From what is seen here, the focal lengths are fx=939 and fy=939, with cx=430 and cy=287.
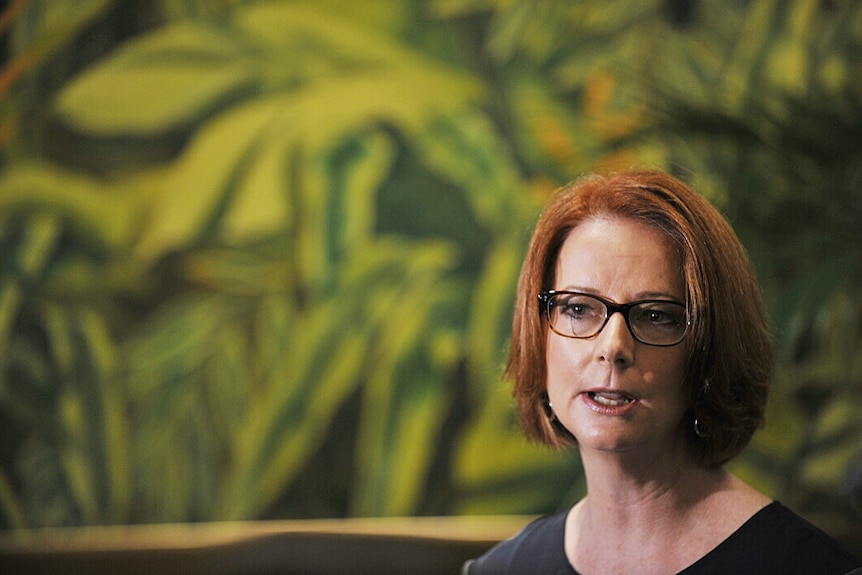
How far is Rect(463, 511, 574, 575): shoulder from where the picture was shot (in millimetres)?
1433

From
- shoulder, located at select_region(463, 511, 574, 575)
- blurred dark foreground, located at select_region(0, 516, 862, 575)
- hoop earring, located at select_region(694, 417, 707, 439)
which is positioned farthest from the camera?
blurred dark foreground, located at select_region(0, 516, 862, 575)

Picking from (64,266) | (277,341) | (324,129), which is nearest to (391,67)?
(324,129)

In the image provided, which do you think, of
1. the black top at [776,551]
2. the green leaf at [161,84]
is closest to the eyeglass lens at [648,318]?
the black top at [776,551]

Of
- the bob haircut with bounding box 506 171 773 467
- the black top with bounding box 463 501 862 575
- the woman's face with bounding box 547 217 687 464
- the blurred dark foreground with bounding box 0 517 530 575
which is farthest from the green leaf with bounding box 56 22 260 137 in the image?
the black top with bounding box 463 501 862 575

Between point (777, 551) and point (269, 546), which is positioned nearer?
point (777, 551)

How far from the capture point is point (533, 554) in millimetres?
1479

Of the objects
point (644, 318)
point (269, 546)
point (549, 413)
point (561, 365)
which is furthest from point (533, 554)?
point (269, 546)

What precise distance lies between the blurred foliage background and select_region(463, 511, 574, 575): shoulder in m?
1.31

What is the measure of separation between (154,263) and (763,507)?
208cm

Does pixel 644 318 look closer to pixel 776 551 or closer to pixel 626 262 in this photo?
pixel 626 262

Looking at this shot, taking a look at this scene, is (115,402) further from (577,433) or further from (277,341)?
(577,433)

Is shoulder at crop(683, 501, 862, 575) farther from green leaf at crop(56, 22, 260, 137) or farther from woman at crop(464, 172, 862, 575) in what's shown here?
green leaf at crop(56, 22, 260, 137)

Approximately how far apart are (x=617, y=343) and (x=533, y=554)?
435 millimetres

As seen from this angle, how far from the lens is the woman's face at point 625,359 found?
1.25 meters
